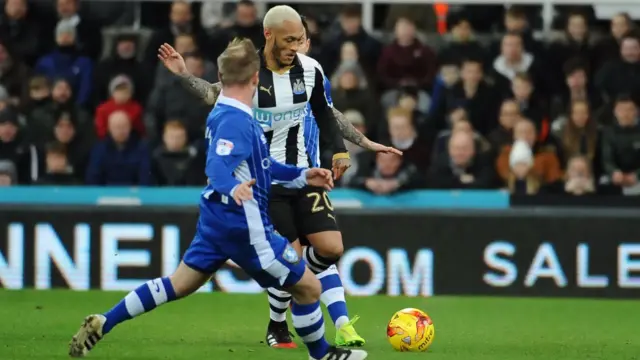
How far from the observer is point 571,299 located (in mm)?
12555

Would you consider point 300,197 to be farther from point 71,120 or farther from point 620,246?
point 71,120

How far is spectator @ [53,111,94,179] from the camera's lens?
1405 cm

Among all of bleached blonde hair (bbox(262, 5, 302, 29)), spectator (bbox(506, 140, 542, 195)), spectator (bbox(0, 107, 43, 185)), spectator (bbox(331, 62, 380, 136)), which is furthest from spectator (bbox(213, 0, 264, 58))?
bleached blonde hair (bbox(262, 5, 302, 29))

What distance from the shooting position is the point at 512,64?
48.1ft

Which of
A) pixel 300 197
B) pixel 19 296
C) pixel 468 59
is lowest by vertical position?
pixel 19 296

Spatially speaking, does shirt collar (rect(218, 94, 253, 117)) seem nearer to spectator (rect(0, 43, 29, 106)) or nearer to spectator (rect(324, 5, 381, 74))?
spectator (rect(324, 5, 381, 74))

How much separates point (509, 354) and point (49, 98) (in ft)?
25.0

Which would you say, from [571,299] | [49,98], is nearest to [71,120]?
[49,98]

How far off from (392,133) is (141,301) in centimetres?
647

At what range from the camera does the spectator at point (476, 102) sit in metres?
14.3

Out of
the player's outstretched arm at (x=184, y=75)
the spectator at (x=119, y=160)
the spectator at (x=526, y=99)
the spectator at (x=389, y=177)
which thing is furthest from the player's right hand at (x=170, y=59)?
the spectator at (x=526, y=99)

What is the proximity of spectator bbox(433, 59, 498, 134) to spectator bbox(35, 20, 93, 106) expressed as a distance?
3874mm

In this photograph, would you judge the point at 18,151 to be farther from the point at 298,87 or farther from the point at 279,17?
the point at 279,17

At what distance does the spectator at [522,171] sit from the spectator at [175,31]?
374 cm
